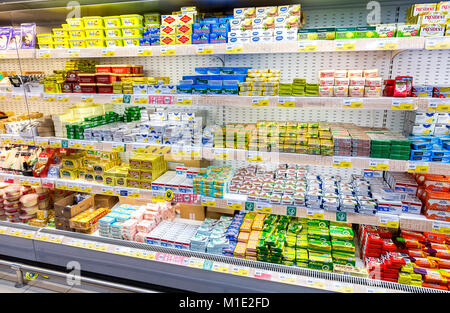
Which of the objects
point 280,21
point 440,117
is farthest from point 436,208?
point 280,21

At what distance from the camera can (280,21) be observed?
213cm

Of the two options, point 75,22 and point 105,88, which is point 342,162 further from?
point 75,22

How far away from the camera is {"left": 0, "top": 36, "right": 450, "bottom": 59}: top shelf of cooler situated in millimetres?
1891

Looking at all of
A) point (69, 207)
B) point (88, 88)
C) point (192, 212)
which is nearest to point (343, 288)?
point (192, 212)

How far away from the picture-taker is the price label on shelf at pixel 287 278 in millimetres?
2129

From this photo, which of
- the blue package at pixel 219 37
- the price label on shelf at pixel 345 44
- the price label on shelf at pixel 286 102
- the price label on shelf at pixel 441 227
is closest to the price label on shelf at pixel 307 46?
the price label on shelf at pixel 345 44

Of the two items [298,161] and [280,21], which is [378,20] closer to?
[280,21]

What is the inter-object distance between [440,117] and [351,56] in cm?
87

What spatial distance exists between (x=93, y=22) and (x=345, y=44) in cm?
212

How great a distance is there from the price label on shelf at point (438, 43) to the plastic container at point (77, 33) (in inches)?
107

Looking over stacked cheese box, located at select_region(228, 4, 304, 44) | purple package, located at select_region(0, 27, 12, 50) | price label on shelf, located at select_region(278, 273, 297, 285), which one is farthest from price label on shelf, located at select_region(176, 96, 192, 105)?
purple package, located at select_region(0, 27, 12, 50)

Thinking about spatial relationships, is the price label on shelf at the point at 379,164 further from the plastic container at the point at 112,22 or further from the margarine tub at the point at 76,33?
the margarine tub at the point at 76,33

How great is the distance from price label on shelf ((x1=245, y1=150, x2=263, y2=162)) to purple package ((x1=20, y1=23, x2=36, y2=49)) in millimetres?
2374

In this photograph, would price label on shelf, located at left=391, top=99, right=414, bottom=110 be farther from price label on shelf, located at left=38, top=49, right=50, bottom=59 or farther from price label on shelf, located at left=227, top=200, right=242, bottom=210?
price label on shelf, located at left=38, top=49, right=50, bottom=59
